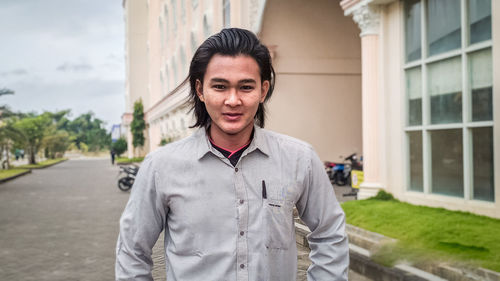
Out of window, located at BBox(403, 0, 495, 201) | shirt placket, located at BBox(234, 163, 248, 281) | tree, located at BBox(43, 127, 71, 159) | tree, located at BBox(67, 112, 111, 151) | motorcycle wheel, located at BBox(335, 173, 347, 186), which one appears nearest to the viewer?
shirt placket, located at BBox(234, 163, 248, 281)

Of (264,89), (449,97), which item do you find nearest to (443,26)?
(449,97)

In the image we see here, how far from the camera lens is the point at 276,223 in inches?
63.9

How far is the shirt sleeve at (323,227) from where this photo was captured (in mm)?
1666

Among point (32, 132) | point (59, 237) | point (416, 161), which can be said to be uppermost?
point (32, 132)

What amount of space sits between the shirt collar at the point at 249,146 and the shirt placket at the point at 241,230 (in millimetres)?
114

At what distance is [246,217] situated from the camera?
1.60m

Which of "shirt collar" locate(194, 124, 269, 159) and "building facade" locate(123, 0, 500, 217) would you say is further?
"building facade" locate(123, 0, 500, 217)

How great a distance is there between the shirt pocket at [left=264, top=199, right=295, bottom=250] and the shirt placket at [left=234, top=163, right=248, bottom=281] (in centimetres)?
7

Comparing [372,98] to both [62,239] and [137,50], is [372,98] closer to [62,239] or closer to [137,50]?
[62,239]

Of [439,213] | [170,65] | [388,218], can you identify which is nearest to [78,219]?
[388,218]

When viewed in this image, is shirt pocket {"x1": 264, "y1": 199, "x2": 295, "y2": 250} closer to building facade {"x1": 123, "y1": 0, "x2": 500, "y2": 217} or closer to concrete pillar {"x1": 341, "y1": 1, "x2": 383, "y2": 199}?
building facade {"x1": 123, "y1": 0, "x2": 500, "y2": 217}

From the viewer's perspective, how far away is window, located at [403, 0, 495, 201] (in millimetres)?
6234

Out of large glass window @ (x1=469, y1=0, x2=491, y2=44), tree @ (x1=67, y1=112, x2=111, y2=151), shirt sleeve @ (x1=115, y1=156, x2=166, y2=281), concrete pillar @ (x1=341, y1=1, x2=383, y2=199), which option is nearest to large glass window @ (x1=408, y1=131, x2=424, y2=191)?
concrete pillar @ (x1=341, y1=1, x2=383, y2=199)

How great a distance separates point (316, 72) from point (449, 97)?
785 centimetres
